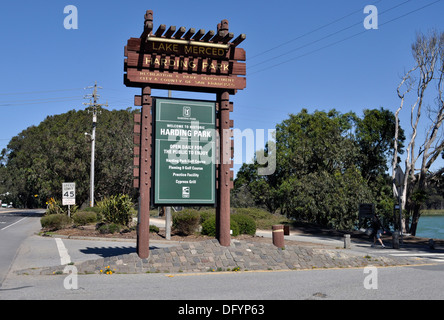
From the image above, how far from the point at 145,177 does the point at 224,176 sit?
2432mm

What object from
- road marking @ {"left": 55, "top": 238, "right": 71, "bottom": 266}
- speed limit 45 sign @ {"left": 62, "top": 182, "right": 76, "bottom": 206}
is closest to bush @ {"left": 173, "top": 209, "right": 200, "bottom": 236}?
road marking @ {"left": 55, "top": 238, "right": 71, "bottom": 266}

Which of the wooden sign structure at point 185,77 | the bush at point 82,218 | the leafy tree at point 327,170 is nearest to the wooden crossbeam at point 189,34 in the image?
the wooden sign structure at point 185,77

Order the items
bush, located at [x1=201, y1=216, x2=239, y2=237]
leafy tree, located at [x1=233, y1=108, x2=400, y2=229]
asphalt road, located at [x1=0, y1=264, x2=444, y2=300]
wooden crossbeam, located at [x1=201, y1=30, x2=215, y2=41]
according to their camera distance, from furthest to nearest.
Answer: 1. leafy tree, located at [x1=233, y1=108, x2=400, y2=229]
2. bush, located at [x1=201, y1=216, x2=239, y2=237]
3. wooden crossbeam, located at [x1=201, y1=30, x2=215, y2=41]
4. asphalt road, located at [x1=0, y1=264, x2=444, y2=300]

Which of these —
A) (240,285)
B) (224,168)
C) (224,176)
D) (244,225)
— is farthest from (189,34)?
(244,225)

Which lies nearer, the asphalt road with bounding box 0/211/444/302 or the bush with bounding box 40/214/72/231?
the asphalt road with bounding box 0/211/444/302

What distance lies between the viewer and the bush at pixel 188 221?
23562 millimetres

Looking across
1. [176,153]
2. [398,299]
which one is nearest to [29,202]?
[176,153]

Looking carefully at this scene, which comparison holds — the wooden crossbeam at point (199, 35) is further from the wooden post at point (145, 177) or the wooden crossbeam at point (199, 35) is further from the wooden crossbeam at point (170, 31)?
the wooden post at point (145, 177)

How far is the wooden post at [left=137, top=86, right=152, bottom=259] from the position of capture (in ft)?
39.3

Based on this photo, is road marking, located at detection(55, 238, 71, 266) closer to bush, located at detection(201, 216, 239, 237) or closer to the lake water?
bush, located at detection(201, 216, 239, 237)

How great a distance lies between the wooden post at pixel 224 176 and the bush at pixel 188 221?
10.4 m

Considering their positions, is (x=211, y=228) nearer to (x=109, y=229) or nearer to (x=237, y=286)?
(x=109, y=229)

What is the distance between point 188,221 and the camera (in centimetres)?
2367
